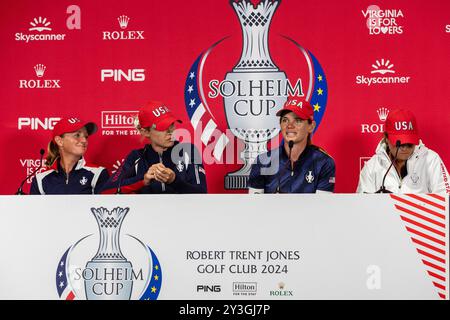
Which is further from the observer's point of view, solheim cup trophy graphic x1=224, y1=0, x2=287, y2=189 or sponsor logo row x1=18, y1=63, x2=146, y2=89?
sponsor logo row x1=18, y1=63, x2=146, y2=89

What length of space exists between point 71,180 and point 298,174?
1.38 meters

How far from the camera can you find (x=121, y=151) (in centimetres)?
547

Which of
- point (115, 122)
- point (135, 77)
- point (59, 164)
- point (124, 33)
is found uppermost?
point (124, 33)

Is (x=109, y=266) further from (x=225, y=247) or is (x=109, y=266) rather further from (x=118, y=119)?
(x=118, y=119)

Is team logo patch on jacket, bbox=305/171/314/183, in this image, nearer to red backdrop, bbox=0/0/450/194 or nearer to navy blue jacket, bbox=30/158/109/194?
red backdrop, bbox=0/0/450/194

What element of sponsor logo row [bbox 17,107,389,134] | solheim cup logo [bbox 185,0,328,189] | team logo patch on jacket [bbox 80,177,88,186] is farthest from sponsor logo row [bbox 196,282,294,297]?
sponsor logo row [bbox 17,107,389,134]

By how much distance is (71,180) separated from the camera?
4930mm

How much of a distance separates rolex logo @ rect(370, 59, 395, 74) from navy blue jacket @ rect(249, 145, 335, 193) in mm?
916

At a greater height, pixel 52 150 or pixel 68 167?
pixel 52 150

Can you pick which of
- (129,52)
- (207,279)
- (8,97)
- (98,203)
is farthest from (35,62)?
(207,279)

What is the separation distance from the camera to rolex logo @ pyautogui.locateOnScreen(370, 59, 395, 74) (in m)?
5.32

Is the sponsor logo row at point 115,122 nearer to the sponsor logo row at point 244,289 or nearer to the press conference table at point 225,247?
the press conference table at point 225,247

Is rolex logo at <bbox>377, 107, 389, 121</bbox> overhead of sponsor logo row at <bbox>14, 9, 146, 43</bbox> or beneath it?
beneath

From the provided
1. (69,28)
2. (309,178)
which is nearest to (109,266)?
(309,178)
